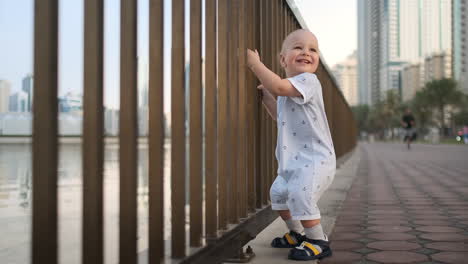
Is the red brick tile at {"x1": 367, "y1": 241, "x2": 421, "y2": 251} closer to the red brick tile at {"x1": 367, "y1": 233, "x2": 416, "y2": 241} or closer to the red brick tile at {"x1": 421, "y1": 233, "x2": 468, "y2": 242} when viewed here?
the red brick tile at {"x1": 367, "y1": 233, "x2": 416, "y2": 241}

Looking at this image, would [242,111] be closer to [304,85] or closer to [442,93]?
[304,85]

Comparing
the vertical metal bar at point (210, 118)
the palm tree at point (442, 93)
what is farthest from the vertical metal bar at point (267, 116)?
the palm tree at point (442, 93)

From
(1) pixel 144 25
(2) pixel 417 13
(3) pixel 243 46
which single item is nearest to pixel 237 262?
(3) pixel 243 46

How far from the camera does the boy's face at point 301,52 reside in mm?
2094

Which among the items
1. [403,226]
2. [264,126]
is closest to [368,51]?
[403,226]

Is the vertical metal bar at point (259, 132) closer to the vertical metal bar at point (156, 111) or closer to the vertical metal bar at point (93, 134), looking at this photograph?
the vertical metal bar at point (156, 111)

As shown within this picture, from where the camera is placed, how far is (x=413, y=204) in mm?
3910

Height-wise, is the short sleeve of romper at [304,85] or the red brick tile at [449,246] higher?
the short sleeve of romper at [304,85]

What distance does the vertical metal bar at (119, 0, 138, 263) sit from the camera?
1147 millimetres

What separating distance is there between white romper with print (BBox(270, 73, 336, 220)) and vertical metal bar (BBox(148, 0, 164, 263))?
29.8 inches

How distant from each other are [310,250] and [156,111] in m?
1.01

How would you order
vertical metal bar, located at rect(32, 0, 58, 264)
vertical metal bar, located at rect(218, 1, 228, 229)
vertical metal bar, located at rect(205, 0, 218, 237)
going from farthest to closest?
vertical metal bar, located at rect(218, 1, 228, 229) → vertical metal bar, located at rect(205, 0, 218, 237) → vertical metal bar, located at rect(32, 0, 58, 264)

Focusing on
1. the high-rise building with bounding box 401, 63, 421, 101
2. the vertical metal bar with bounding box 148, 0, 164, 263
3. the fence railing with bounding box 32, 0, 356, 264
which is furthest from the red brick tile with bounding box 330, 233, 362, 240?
the high-rise building with bounding box 401, 63, 421, 101

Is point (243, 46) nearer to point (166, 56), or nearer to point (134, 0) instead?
point (166, 56)
